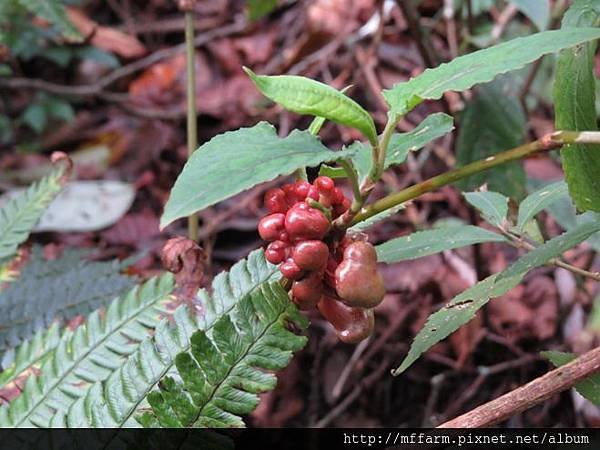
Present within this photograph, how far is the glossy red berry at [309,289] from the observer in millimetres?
679

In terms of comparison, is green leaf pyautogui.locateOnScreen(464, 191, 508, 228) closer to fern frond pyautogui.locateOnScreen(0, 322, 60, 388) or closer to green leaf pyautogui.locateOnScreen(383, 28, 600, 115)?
green leaf pyautogui.locateOnScreen(383, 28, 600, 115)

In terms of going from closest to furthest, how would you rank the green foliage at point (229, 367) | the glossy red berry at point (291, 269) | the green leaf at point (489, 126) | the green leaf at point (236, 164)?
the green leaf at point (236, 164) → the glossy red berry at point (291, 269) → the green foliage at point (229, 367) → the green leaf at point (489, 126)

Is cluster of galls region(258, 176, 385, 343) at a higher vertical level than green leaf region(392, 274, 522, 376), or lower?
higher

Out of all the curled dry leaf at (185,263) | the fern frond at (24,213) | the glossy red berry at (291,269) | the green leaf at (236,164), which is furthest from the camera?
the fern frond at (24,213)

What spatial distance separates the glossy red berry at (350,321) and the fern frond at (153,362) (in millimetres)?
143

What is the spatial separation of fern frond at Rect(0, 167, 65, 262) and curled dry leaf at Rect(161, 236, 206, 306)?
1.20 feet

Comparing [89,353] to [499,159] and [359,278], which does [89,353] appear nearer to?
[359,278]

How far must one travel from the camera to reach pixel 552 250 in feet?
2.28

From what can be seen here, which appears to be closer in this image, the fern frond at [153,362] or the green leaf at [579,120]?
the green leaf at [579,120]

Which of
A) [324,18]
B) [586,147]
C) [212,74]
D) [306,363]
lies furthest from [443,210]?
[586,147]

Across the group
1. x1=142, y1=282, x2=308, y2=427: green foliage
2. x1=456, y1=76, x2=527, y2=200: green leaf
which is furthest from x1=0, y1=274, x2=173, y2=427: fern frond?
x1=456, y1=76, x2=527, y2=200: green leaf

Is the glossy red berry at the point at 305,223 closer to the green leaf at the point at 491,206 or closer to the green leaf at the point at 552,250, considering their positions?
the green leaf at the point at 552,250

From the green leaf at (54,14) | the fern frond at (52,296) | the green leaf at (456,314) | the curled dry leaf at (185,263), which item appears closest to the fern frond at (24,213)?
the fern frond at (52,296)

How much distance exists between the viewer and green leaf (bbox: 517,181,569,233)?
0.88 m
